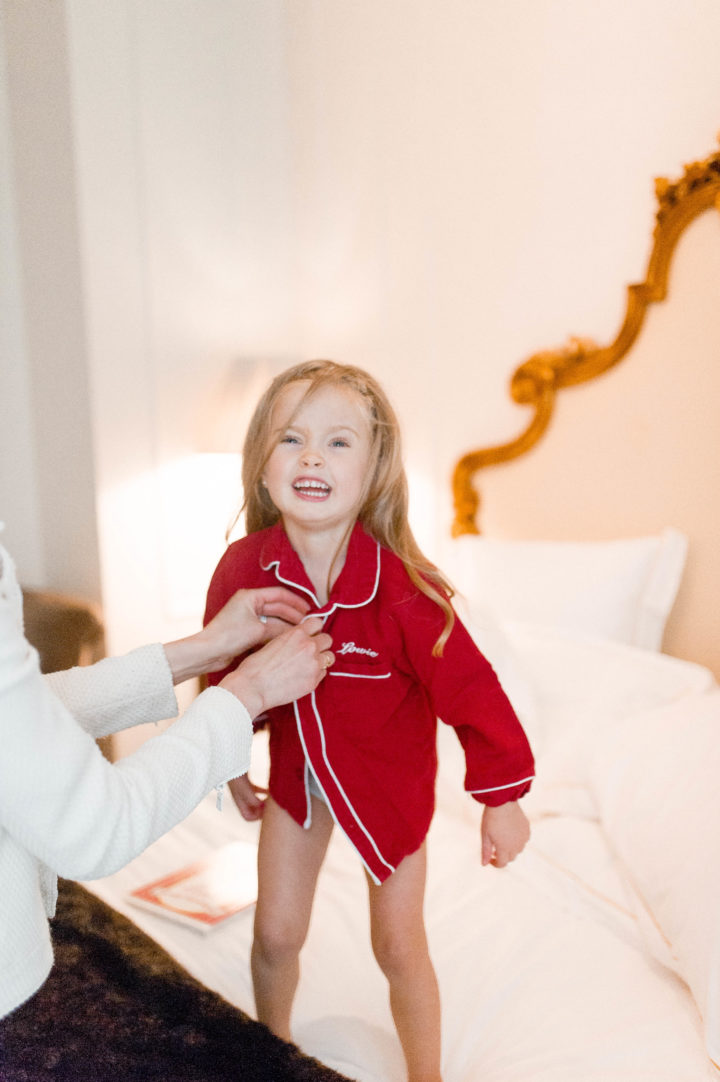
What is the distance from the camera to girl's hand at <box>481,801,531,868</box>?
3.59 feet

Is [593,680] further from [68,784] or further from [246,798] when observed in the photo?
[68,784]

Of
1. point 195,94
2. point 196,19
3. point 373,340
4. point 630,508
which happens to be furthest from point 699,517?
point 196,19

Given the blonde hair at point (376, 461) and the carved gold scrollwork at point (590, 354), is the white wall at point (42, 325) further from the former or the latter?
the blonde hair at point (376, 461)

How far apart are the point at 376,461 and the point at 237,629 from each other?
32cm

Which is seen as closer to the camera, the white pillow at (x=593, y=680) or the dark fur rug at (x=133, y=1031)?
the dark fur rug at (x=133, y=1031)

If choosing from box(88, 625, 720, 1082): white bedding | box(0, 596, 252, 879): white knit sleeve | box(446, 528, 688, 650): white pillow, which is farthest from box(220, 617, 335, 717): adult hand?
box(446, 528, 688, 650): white pillow

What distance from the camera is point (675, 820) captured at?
4.12 feet

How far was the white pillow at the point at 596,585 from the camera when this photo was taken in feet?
5.99

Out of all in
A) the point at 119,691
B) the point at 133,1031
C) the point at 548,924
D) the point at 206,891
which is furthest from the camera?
the point at 206,891

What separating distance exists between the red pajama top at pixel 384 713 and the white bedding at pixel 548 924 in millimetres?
253

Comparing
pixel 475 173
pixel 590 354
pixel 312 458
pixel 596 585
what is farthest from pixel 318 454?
pixel 475 173

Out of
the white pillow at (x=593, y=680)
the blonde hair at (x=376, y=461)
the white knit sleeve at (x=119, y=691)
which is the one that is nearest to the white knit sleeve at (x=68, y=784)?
the white knit sleeve at (x=119, y=691)

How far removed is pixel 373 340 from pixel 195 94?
98 centimetres

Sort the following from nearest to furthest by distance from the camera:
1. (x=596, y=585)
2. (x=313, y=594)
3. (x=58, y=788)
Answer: (x=58, y=788), (x=313, y=594), (x=596, y=585)
